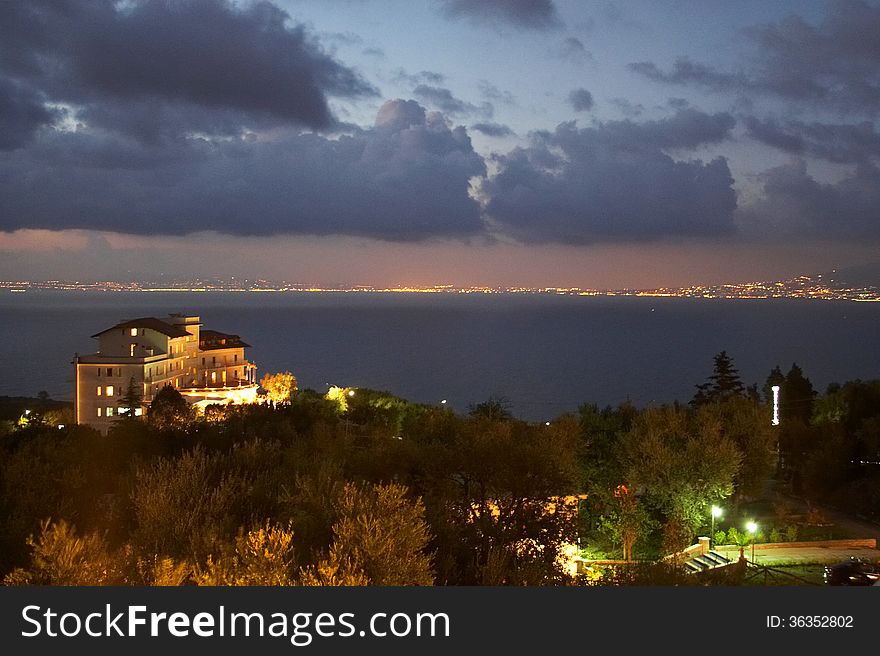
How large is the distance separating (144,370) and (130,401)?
13.1 feet

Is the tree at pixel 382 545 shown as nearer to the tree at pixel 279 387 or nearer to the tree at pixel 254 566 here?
the tree at pixel 254 566

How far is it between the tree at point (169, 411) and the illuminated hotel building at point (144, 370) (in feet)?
12.7

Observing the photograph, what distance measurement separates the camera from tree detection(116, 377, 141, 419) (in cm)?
3647

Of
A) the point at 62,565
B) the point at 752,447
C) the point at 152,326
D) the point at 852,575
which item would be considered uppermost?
the point at 152,326

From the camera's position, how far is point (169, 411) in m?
31.8

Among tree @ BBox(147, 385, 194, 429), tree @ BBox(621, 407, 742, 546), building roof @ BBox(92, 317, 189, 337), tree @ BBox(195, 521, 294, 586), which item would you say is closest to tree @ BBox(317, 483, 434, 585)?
tree @ BBox(195, 521, 294, 586)

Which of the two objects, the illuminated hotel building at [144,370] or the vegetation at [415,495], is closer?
the vegetation at [415,495]

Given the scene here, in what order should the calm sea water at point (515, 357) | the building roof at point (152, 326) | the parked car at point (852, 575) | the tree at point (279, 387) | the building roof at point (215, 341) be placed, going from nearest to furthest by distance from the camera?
the parked car at point (852, 575)
the building roof at point (152, 326)
the tree at point (279, 387)
the building roof at point (215, 341)
the calm sea water at point (515, 357)

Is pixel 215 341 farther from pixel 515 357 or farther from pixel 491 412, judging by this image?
pixel 515 357

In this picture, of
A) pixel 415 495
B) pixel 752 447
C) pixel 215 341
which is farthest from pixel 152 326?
pixel 752 447

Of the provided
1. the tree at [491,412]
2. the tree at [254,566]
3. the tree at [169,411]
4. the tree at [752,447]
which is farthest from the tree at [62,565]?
the tree at [169,411]

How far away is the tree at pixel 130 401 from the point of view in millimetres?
36475

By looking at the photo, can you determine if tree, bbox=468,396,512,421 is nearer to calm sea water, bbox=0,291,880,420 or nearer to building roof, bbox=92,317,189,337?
building roof, bbox=92,317,189,337

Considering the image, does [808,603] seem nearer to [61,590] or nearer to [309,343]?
[61,590]
